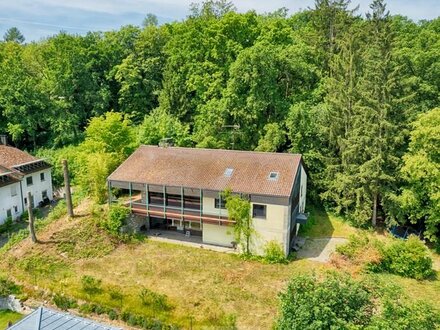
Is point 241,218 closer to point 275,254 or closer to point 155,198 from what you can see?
point 275,254

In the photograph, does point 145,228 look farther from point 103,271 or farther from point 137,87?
point 137,87

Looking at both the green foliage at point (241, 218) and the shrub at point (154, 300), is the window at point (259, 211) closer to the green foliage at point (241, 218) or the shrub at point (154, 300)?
the green foliage at point (241, 218)

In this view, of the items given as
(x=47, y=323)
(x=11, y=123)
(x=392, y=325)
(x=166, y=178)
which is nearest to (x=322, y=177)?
(x=166, y=178)

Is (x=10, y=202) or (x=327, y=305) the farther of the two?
(x=10, y=202)

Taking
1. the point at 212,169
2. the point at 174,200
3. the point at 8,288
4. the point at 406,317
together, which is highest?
the point at 212,169

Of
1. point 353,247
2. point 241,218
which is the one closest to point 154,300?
point 241,218

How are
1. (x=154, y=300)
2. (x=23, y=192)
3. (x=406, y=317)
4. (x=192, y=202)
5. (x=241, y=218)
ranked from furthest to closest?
1. (x=23, y=192)
2. (x=192, y=202)
3. (x=241, y=218)
4. (x=154, y=300)
5. (x=406, y=317)

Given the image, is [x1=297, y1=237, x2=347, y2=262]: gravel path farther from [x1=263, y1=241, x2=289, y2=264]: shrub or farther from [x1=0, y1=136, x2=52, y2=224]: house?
[x1=0, y1=136, x2=52, y2=224]: house
